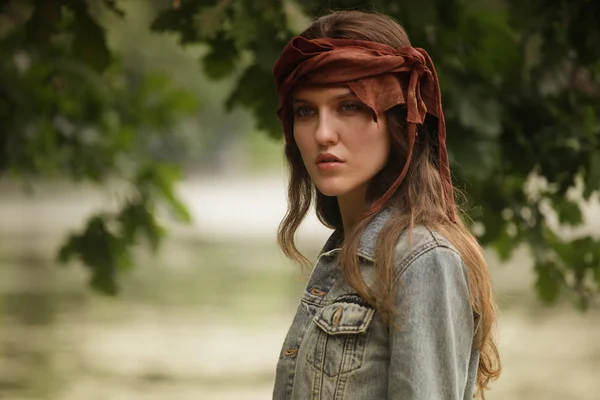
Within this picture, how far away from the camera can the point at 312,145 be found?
6.58 feet

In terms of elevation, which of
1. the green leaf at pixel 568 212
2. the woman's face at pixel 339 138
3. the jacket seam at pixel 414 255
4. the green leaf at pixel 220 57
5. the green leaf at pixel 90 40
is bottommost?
the jacket seam at pixel 414 255

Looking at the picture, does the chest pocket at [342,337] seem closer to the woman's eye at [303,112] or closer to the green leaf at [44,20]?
the woman's eye at [303,112]

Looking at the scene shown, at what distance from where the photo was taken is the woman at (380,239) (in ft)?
5.82

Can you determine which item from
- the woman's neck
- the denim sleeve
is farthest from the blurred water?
the denim sleeve

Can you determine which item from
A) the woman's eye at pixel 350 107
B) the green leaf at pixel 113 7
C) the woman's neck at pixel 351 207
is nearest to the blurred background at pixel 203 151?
the green leaf at pixel 113 7

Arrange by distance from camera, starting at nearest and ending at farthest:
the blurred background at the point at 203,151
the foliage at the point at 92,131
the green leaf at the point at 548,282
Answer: the blurred background at the point at 203,151 → the green leaf at the point at 548,282 → the foliage at the point at 92,131

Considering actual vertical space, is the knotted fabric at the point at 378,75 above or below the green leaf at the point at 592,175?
below

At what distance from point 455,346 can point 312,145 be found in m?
0.54

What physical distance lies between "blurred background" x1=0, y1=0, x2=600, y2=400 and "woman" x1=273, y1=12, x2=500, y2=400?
1.89 ft

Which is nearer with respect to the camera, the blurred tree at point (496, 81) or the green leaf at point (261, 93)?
the blurred tree at point (496, 81)

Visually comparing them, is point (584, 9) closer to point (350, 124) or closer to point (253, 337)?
point (350, 124)

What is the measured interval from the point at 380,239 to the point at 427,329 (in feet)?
0.73

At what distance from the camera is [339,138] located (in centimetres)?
197

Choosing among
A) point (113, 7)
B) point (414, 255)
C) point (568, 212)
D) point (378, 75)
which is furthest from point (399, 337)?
point (568, 212)
